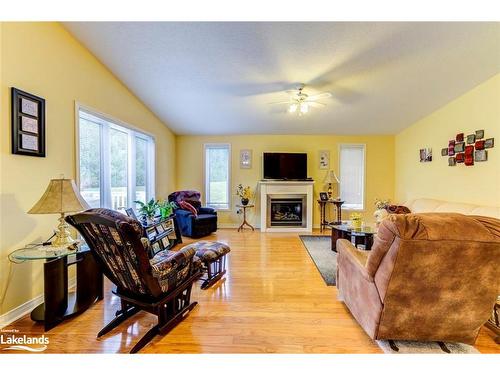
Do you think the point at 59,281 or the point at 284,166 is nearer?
the point at 59,281

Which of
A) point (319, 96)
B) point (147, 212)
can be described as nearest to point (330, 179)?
point (319, 96)

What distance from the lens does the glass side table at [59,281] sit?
1963mm

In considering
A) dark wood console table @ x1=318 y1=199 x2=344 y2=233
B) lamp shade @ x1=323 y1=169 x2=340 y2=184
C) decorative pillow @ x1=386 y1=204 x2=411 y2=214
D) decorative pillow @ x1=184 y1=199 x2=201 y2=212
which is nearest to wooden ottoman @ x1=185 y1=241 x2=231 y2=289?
decorative pillow @ x1=184 y1=199 x2=201 y2=212

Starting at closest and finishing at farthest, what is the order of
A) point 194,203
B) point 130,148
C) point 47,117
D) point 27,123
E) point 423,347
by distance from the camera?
point 423,347 < point 27,123 < point 47,117 < point 130,148 < point 194,203

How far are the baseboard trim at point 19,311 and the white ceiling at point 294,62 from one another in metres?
2.84

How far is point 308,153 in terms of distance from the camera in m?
6.02

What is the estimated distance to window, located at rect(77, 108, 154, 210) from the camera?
311cm

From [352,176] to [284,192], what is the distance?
185 centimetres

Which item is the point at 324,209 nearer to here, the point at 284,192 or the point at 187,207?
the point at 284,192

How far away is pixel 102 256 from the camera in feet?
5.92
